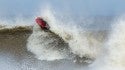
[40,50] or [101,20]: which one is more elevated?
[101,20]

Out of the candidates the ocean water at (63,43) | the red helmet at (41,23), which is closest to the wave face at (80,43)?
the ocean water at (63,43)

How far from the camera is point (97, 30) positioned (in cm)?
1202

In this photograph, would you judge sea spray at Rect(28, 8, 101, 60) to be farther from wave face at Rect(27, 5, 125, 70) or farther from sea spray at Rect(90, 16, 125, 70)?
sea spray at Rect(90, 16, 125, 70)

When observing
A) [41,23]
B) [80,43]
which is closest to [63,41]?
[80,43]

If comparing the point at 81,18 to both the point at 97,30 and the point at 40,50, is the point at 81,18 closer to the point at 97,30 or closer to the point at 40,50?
the point at 97,30

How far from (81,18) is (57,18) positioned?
78cm

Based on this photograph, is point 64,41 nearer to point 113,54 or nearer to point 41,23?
point 41,23

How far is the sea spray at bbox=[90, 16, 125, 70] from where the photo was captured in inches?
387

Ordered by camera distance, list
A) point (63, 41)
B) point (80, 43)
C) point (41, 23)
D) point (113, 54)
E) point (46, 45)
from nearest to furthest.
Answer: point (113, 54) → point (80, 43) → point (46, 45) → point (63, 41) → point (41, 23)

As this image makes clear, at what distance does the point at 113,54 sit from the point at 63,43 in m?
1.64

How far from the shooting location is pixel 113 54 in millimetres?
10172

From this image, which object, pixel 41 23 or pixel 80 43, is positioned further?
pixel 41 23

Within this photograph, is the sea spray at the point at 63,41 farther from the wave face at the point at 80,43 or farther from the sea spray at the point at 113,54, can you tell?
the sea spray at the point at 113,54

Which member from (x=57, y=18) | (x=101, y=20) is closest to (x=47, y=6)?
(x=57, y=18)
